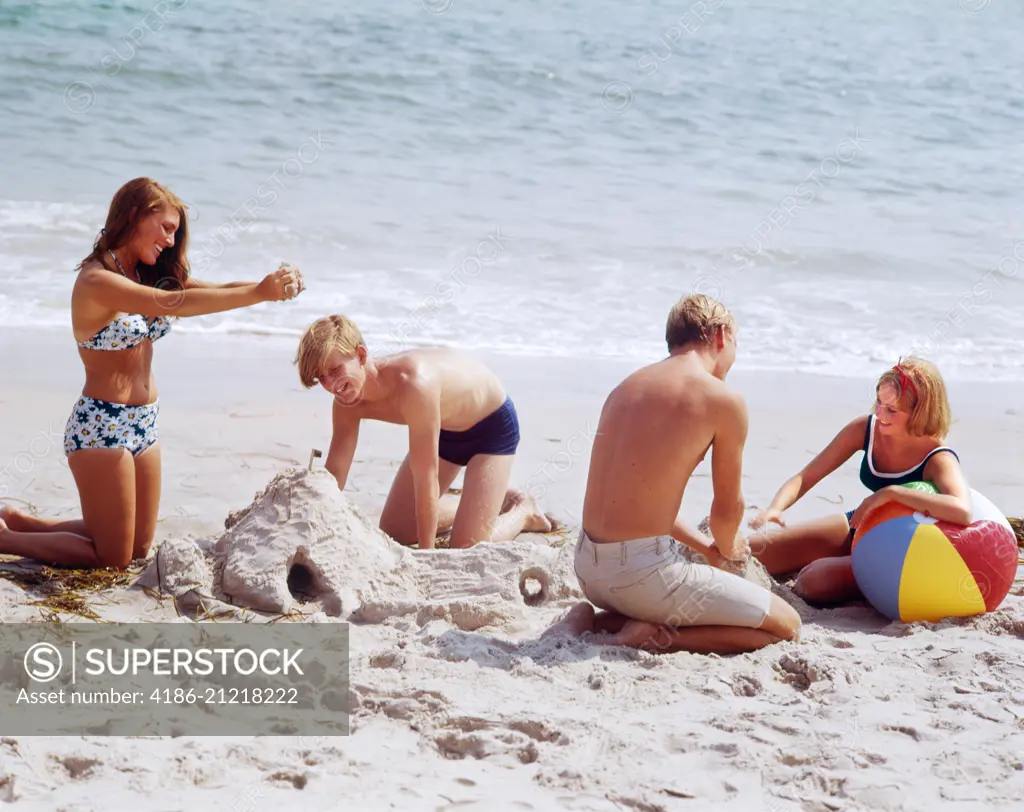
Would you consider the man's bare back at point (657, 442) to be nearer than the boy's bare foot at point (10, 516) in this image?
Yes

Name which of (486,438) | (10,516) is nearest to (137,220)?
(10,516)

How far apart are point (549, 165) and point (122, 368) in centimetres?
1018

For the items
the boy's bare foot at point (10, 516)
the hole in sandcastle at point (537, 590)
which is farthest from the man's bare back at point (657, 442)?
the boy's bare foot at point (10, 516)

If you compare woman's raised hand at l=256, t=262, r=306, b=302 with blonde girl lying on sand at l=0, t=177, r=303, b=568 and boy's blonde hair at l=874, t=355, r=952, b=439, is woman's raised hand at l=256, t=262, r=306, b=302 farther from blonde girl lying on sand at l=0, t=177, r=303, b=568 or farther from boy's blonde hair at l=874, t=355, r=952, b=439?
boy's blonde hair at l=874, t=355, r=952, b=439

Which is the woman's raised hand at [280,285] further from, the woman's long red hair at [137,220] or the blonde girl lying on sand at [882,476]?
the blonde girl lying on sand at [882,476]

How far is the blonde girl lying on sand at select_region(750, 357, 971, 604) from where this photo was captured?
14.6 ft

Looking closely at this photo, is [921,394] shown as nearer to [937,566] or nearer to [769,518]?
[937,566]

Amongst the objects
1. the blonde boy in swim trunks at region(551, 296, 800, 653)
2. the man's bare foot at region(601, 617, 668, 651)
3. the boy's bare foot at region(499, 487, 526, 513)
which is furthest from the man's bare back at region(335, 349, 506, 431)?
the man's bare foot at region(601, 617, 668, 651)

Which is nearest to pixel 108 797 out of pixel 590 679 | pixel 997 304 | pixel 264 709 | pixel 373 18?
pixel 264 709

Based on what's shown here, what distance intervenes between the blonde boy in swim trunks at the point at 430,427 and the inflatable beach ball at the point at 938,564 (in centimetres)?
178

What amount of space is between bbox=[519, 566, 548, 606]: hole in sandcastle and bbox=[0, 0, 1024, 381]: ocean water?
14.6 feet

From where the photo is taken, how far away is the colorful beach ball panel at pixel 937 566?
4.32 meters

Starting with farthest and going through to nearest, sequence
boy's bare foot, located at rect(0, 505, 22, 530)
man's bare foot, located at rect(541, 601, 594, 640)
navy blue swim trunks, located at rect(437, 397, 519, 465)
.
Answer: navy blue swim trunks, located at rect(437, 397, 519, 465) → boy's bare foot, located at rect(0, 505, 22, 530) → man's bare foot, located at rect(541, 601, 594, 640)

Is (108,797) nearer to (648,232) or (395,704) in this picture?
(395,704)
